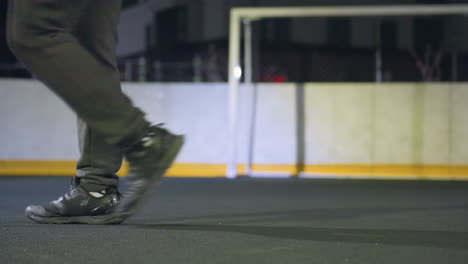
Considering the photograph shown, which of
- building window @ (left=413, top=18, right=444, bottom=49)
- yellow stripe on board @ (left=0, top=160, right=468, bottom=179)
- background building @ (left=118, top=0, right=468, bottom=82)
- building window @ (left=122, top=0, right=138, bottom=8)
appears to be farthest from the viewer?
building window @ (left=122, top=0, right=138, bottom=8)

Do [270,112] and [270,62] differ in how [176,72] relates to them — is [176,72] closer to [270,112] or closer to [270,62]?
[270,62]

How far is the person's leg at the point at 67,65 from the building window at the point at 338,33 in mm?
28430

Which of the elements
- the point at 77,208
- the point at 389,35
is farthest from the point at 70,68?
the point at 389,35

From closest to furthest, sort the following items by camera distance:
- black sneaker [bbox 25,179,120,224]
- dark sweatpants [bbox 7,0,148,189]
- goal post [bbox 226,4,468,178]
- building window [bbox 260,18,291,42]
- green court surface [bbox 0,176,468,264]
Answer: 1. green court surface [bbox 0,176,468,264]
2. dark sweatpants [bbox 7,0,148,189]
3. black sneaker [bbox 25,179,120,224]
4. goal post [bbox 226,4,468,178]
5. building window [bbox 260,18,291,42]

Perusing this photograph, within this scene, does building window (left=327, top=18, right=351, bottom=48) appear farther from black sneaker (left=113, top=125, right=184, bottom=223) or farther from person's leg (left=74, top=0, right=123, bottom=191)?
black sneaker (left=113, top=125, right=184, bottom=223)

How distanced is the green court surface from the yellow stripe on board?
11.8 feet

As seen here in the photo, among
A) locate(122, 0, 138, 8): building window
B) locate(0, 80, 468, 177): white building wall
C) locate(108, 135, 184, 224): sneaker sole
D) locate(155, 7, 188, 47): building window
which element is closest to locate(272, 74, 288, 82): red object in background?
locate(155, 7, 188, 47): building window

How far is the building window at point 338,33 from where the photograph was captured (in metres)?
30.7

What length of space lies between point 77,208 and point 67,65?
0.81 metres

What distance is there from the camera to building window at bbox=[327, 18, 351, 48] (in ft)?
101

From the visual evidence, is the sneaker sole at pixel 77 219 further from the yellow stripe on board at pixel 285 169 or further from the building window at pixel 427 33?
the building window at pixel 427 33

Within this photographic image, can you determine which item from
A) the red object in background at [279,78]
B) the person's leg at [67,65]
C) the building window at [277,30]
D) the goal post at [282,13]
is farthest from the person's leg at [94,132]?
the building window at [277,30]

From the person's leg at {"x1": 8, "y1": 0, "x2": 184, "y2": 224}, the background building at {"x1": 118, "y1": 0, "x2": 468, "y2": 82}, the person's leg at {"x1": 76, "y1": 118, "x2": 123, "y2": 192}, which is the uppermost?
the background building at {"x1": 118, "y1": 0, "x2": 468, "y2": 82}

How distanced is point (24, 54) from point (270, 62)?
26.0 meters
